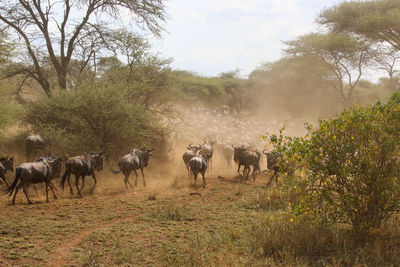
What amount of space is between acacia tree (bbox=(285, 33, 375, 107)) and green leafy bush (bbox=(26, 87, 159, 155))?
18.5 meters

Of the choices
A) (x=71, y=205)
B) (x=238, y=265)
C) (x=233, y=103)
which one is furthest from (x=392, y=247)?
(x=233, y=103)

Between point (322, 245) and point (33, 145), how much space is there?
13.1 m

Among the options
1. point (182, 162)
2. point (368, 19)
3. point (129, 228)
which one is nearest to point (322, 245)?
point (129, 228)

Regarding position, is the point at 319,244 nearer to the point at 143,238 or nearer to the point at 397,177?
the point at 397,177

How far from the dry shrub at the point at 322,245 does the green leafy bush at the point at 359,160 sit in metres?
0.38

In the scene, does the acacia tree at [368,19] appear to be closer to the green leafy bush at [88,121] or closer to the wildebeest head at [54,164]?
the green leafy bush at [88,121]

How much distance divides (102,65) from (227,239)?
1718 centimetres

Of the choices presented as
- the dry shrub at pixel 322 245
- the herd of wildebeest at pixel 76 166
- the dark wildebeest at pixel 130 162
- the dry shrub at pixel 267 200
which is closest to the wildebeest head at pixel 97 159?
the herd of wildebeest at pixel 76 166

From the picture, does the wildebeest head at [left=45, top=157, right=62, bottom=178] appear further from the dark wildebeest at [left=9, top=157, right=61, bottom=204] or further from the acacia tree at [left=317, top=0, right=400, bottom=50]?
the acacia tree at [left=317, top=0, right=400, bottom=50]

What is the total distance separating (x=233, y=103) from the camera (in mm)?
39219

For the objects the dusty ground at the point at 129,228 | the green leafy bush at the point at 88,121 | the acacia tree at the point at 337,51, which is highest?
the acacia tree at the point at 337,51

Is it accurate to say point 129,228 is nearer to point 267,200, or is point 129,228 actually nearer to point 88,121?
point 267,200

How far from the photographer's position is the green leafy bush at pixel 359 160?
6020mm

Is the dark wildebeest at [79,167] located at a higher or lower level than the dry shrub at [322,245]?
higher
